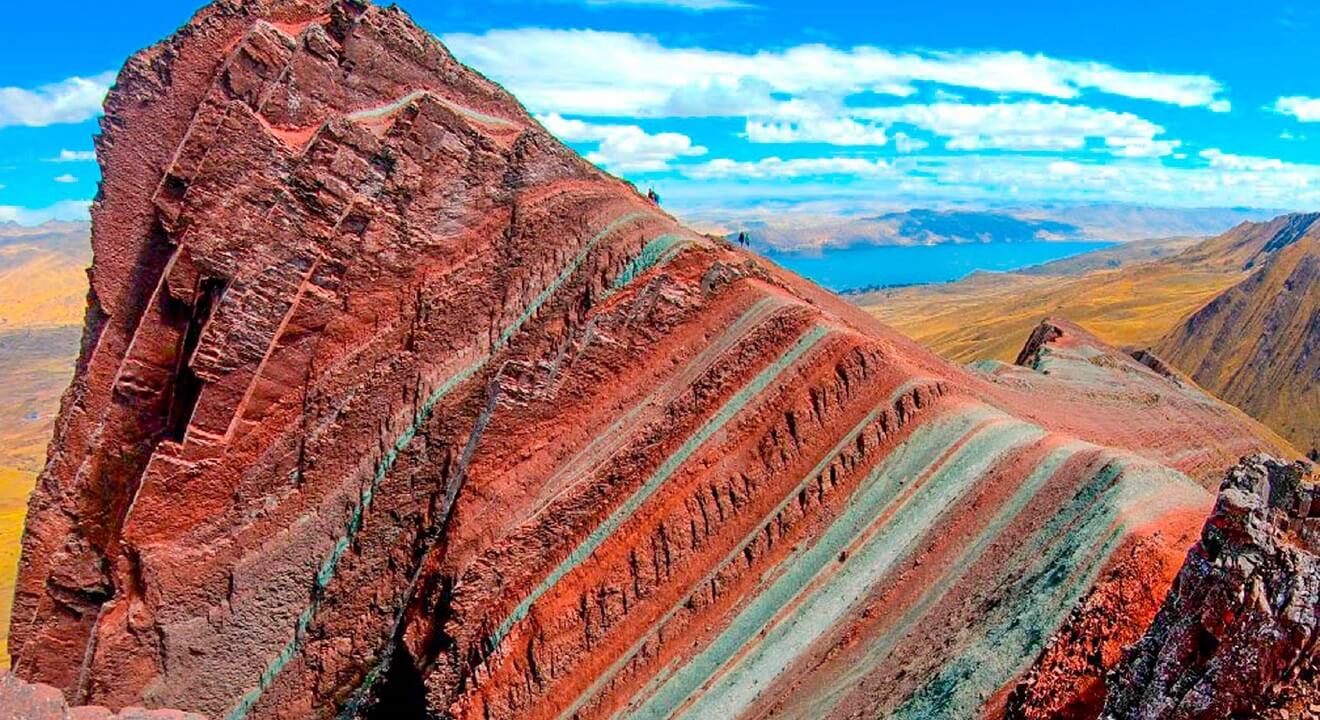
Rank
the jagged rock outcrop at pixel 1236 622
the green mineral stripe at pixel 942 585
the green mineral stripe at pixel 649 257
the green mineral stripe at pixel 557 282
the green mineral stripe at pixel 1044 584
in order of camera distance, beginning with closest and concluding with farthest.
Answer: the jagged rock outcrop at pixel 1236 622 → the green mineral stripe at pixel 1044 584 → the green mineral stripe at pixel 942 585 → the green mineral stripe at pixel 649 257 → the green mineral stripe at pixel 557 282

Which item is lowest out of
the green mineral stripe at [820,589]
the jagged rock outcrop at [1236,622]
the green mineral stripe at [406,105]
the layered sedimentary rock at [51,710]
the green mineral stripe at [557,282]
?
the layered sedimentary rock at [51,710]

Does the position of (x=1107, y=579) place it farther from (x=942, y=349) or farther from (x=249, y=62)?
(x=942, y=349)

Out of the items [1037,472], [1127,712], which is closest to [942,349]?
[1037,472]

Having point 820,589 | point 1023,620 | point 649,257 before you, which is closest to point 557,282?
point 649,257

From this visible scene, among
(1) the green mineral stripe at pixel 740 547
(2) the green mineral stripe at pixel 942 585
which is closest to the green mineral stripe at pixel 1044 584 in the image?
(2) the green mineral stripe at pixel 942 585

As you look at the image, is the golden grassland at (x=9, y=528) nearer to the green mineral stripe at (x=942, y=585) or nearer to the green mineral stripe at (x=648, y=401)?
the green mineral stripe at (x=648, y=401)

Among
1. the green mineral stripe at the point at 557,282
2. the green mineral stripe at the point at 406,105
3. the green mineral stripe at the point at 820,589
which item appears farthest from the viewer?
the green mineral stripe at the point at 406,105
